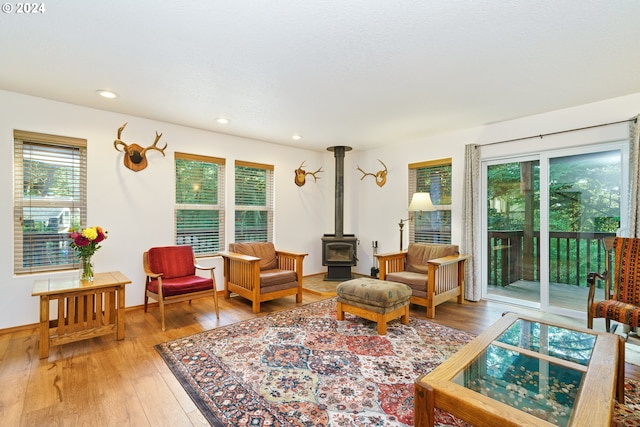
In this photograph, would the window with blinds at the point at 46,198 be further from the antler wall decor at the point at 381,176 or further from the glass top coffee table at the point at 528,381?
the antler wall decor at the point at 381,176

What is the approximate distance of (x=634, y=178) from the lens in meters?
2.98

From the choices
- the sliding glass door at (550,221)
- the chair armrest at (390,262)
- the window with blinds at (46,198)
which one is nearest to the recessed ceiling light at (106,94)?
the window with blinds at (46,198)

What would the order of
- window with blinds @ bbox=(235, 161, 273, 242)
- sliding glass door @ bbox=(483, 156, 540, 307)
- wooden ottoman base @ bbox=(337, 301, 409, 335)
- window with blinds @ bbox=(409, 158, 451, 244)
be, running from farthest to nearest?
window with blinds @ bbox=(235, 161, 273, 242), window with blinds @ bbox=(409, 158, 451, 244), sliding glass door @ bbox=(483, 156, 540, 307), wooden ottoman base @ bbox=(337, 301, 409, 335)

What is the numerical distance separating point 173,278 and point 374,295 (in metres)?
2.41

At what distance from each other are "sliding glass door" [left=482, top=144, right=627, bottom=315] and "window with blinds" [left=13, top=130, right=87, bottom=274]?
5222mm

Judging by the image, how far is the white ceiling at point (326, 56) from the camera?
6.02ft

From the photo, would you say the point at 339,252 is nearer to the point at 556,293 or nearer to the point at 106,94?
the point at 556,293

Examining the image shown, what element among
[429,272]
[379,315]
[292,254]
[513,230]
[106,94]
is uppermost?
[106,94]

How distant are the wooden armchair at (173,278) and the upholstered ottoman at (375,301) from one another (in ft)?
4.90

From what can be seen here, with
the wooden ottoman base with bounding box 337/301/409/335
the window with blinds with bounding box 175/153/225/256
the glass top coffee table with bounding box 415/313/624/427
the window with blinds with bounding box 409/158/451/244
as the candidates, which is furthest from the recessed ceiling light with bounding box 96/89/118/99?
the window with blinds with bounding box 409/158/451/244

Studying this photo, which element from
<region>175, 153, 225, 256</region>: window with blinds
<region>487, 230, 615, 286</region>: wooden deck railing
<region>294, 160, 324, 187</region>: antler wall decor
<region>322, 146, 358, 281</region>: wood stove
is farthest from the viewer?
<region>294, 160, 324, 187</region>: antler wall decor

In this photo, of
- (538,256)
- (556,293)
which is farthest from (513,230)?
(556,293)

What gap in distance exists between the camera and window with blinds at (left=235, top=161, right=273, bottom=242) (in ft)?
15.7

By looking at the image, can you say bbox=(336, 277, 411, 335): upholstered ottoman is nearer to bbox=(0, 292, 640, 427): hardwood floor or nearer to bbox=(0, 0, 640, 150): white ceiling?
bbox=(0, 292, 640, 427): hardwood floor
